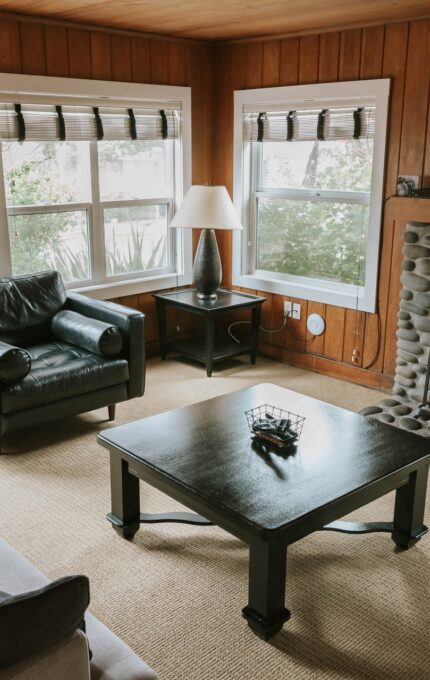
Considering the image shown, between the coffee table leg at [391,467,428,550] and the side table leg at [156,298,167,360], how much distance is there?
2708 mm

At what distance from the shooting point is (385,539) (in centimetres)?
290

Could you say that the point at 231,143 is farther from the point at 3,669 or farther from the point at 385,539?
the point at 3,669

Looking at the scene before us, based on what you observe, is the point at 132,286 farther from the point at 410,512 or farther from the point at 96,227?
the point at 410,512

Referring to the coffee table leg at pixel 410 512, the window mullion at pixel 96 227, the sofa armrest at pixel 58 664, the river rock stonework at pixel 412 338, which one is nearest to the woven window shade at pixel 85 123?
the window mullion at pixel 96 227

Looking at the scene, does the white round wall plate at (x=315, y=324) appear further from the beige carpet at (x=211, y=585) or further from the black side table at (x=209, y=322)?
the beige carpet at (x=211, y=585)

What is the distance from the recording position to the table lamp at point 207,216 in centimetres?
478

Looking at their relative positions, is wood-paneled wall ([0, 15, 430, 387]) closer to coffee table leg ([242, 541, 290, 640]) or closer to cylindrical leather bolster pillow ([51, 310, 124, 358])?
cylindrical leather bolster pillow ([51, 310, 124, 358])

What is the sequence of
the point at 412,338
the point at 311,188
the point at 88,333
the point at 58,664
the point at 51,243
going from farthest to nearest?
the point at 311,188, the point at 51,243, the point at 412,338, the point at 88,333, the point at 58,664

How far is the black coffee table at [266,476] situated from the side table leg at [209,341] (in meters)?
1.61

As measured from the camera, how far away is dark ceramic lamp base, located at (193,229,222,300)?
5000mm

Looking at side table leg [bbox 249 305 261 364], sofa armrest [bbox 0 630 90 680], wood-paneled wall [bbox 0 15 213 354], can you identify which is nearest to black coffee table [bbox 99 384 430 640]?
sofa armrest [bbox 0 630 90 680]

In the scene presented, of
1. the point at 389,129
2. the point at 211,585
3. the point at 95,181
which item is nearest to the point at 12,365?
the point at 211,585

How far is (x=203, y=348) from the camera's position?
5191mm

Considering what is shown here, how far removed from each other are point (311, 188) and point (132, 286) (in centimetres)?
146
